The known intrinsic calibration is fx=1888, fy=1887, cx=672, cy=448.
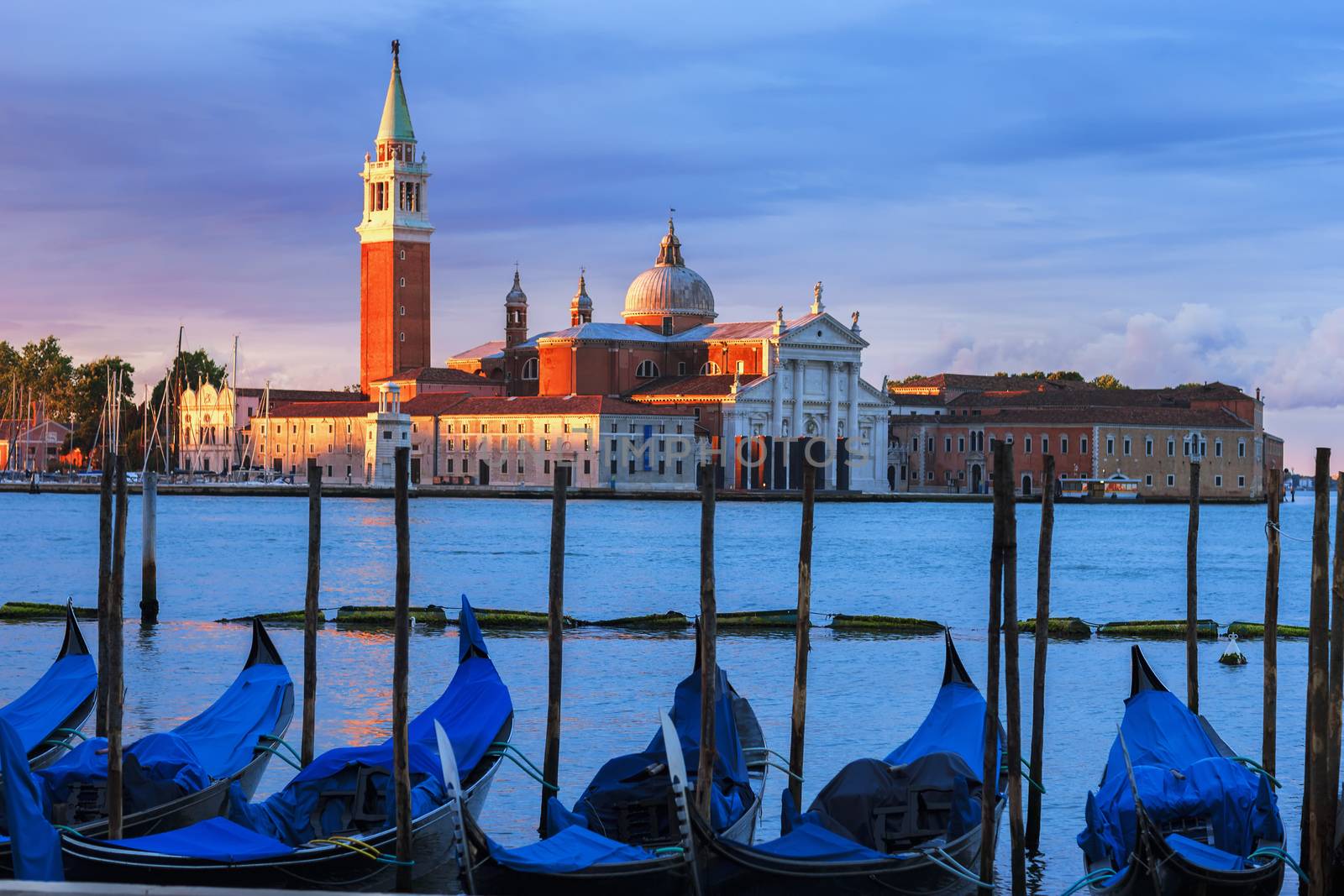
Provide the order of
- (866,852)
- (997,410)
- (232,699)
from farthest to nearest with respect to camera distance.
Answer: (997,410) → (232,699) → (866,852)

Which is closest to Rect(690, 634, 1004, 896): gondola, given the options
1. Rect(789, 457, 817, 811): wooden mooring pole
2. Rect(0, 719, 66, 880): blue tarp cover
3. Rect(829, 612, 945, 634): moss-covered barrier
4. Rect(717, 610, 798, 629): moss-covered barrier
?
Rect(789, 457, 817, 811): wooden mooring pole

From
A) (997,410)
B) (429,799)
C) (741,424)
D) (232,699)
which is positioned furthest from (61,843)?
(997,410)

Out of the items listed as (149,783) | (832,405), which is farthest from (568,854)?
(832,405)

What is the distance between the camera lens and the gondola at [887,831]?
7.40 metres

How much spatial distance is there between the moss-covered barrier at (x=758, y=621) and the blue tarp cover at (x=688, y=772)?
40.6ft

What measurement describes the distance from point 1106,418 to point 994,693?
69.7 meters

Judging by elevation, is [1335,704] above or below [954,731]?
above

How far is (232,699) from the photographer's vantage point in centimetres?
1007

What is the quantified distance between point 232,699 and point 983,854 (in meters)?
4.17

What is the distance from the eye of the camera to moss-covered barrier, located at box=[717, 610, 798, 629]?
21969 millimetres

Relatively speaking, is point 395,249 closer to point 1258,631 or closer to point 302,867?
point 1258,631

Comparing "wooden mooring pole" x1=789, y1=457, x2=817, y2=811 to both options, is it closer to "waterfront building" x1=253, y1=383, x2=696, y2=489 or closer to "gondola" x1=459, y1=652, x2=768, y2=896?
"gondola" x1=459, y1=652, x2=768, y2=896

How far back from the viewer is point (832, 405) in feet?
248

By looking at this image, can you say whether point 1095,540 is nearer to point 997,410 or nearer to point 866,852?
point 997,410
